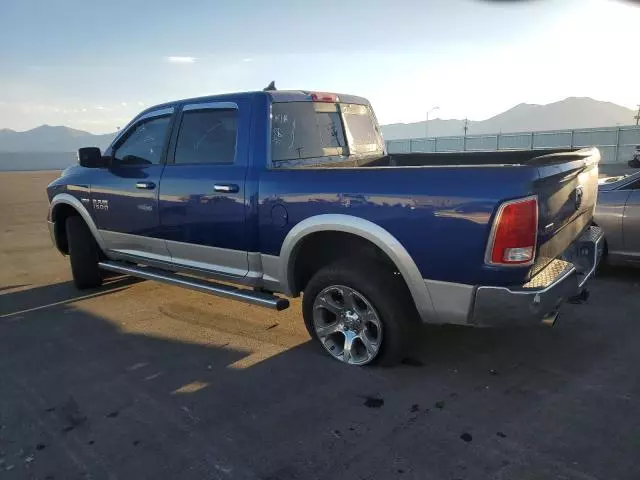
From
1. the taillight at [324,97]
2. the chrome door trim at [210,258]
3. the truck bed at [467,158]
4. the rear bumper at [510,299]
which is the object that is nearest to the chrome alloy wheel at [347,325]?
the rear bumper at [510,299]

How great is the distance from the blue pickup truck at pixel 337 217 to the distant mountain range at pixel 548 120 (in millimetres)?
154919

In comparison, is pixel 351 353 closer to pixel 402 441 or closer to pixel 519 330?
pixel 402 441

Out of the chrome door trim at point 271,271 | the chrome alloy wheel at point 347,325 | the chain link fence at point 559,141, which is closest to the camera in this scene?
the chrome alloy wheel at point 347,325

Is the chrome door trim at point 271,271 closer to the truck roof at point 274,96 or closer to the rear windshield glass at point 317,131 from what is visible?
the rear windshield glass at point 317,131

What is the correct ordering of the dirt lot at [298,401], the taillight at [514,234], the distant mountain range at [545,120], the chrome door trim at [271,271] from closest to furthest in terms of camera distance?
the dirt lot at [298,401] < the taillight at [514,234] < the chrome door trim at [271,271] < the distant mountain range at [545,120]

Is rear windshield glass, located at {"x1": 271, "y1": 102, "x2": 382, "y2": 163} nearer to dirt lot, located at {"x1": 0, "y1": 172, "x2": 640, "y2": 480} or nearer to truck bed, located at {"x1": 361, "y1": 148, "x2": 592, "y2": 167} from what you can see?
truck bed, located at {"x1": 361, "y1": 148, "x2": 592, "y2": 167}

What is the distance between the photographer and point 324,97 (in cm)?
469

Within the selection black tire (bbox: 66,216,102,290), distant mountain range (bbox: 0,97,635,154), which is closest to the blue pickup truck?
black tire (bbox: 66,216,102,290)

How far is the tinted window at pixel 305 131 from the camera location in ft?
13.6

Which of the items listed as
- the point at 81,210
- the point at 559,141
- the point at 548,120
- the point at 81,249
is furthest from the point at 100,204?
the point at 548,120

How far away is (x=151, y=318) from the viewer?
498 cm

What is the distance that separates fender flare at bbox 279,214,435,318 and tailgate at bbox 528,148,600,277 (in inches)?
26.7

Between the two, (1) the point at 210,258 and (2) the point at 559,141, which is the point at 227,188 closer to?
A: (1) the point at 210,258

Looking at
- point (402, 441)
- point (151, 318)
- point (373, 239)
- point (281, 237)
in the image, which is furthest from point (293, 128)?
point (402, 441)
